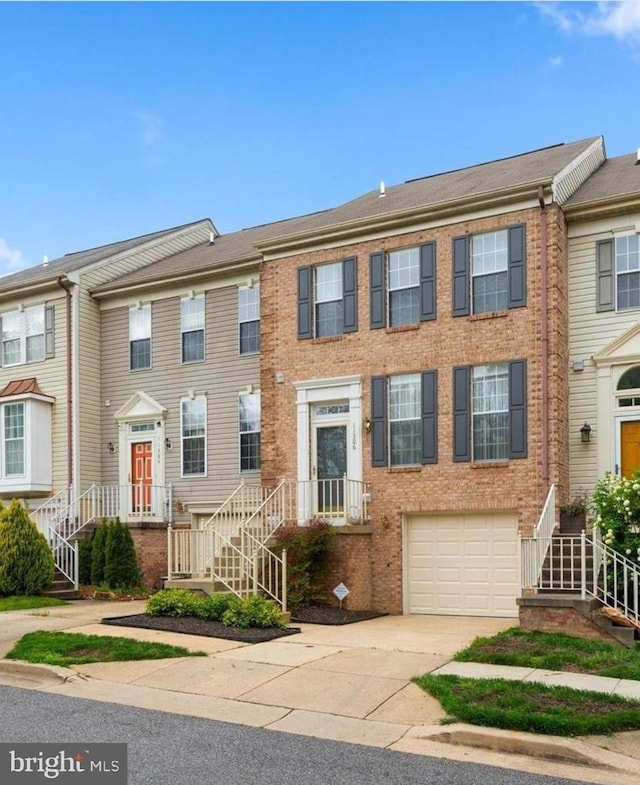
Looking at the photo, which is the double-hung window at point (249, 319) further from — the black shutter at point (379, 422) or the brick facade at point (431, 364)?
the black shutter at point (379, 422)

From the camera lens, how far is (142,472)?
21.1 m

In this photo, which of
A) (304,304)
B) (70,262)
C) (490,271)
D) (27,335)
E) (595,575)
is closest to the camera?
(595,575)

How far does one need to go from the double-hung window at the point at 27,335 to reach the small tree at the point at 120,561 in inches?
213

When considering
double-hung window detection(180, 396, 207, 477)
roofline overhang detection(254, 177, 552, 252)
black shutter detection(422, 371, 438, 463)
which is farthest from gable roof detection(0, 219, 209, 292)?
black shutter detection(422, 371, 438, 463)

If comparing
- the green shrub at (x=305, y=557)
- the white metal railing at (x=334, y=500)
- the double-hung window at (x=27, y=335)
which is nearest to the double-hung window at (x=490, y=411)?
the white metal railing at (x=334, y=500)

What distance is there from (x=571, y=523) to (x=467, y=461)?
201 centimetres

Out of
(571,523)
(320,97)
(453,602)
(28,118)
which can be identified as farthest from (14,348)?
(571,523)

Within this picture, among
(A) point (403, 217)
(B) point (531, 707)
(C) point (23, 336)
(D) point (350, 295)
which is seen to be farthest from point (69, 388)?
(B) point (531, 707)

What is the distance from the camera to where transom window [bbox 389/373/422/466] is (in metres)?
16.3

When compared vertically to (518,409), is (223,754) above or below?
below

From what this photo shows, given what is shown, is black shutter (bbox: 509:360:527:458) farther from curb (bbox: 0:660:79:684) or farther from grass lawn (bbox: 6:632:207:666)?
curb (bbox: 0:660:79:684)

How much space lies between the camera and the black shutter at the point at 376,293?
1677cm

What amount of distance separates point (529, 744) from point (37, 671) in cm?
560

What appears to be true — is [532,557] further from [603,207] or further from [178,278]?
[178,278]
